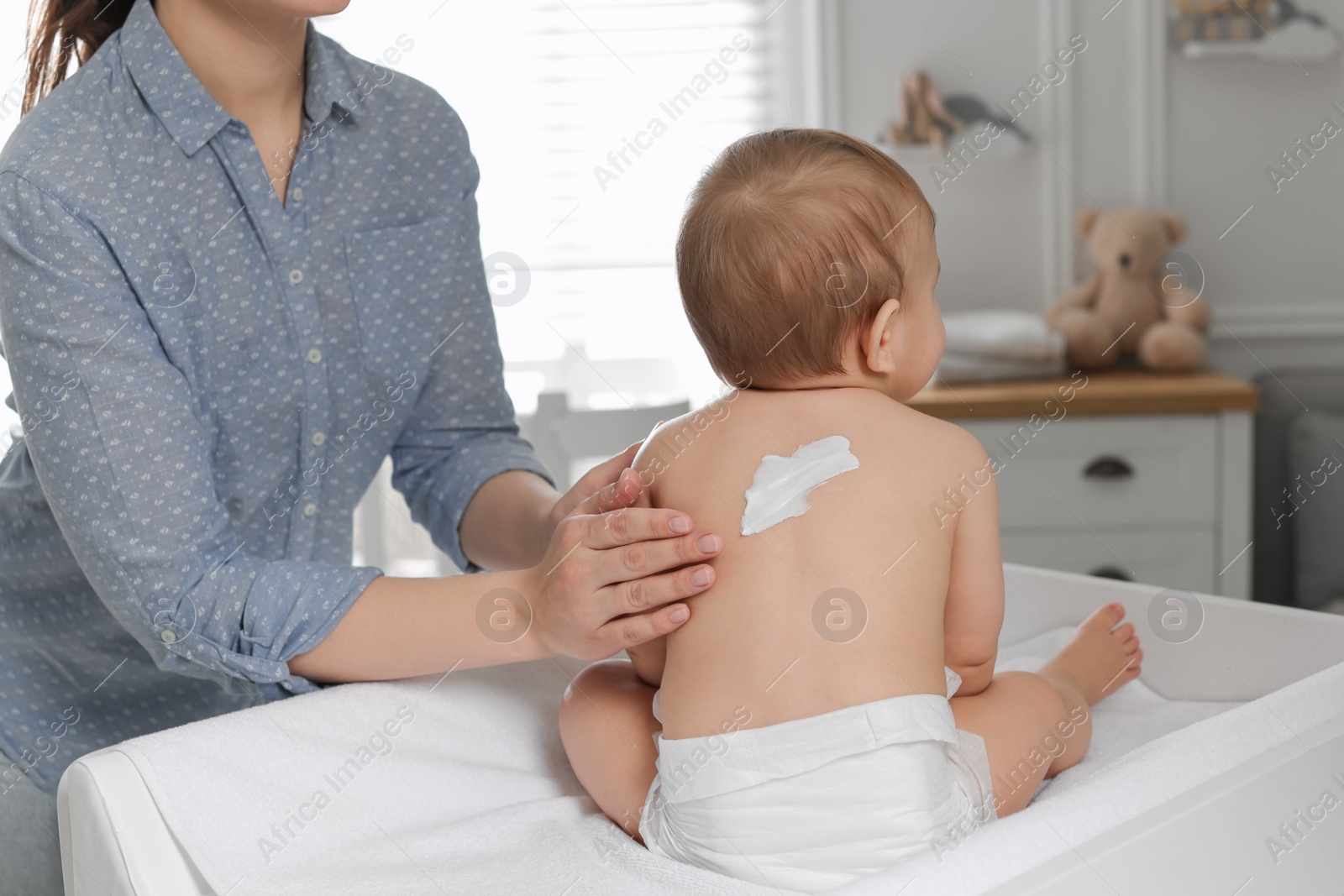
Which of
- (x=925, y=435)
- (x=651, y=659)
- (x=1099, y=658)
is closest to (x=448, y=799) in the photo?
(x=651, y=659)

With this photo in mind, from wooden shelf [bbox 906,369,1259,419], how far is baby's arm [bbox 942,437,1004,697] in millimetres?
1362

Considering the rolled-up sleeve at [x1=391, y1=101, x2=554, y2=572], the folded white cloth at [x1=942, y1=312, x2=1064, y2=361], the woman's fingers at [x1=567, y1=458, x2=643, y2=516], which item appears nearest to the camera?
the woman's fingers at [x1=567, y1=458, x2=643, y2=516]

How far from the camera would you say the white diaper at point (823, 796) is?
0.74 metres

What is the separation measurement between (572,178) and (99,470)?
1.99 m

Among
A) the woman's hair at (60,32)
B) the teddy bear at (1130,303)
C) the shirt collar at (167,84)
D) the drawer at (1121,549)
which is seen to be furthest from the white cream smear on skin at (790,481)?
the teddy bear at (1130,303)

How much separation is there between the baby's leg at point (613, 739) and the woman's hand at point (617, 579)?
7cm

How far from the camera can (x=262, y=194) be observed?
971 millimetres

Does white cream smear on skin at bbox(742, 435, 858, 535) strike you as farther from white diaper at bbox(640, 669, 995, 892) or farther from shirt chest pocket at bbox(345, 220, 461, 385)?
shirt chest pocket at bbox(345, 220, 461, 385)

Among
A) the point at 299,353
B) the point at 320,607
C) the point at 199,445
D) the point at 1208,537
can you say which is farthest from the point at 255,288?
the point at 1208,537

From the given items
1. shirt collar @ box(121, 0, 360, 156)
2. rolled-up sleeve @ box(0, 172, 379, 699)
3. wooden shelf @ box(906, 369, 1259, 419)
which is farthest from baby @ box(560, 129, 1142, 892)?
wooden shelf @ box(906, 369, 1259, 419)

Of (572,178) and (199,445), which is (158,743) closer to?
(199,445)

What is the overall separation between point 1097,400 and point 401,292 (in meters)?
1.57

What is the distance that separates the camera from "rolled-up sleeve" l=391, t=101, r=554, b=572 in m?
1.10

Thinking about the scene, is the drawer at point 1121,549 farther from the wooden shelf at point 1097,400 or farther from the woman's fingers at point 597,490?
the woman's fingers at point 597,490
